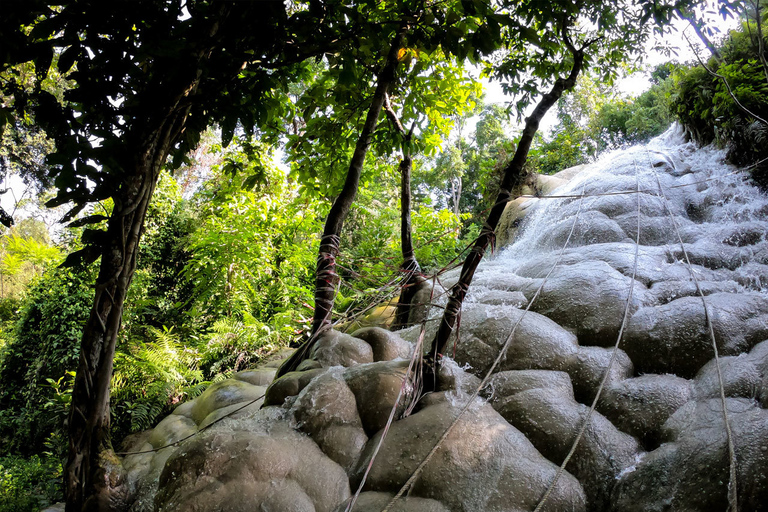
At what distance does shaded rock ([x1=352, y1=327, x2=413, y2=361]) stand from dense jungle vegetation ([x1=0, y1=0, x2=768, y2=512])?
1.07 ft

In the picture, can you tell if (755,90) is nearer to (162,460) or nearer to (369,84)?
(369,84)

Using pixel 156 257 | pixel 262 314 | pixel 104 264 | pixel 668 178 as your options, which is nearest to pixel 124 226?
pixel 104 264

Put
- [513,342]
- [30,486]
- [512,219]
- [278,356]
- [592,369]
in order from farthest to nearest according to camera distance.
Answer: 1. [512,219]
2. [278,356]
3. [30,486]
4. [513,342]
5. [592,369]

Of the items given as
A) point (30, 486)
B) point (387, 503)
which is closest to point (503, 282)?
point (387, 503)

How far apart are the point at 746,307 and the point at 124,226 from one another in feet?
12.4

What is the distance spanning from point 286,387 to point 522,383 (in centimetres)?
140

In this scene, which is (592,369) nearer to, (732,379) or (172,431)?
(732,379)

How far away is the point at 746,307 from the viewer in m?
2.72

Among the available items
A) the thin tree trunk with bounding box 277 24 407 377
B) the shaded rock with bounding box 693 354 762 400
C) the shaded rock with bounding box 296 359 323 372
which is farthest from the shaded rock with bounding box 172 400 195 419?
the shaded rock with bounding box 693 354 762 400

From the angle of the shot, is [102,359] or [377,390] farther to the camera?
[377,390]

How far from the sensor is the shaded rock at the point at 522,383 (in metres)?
2.35

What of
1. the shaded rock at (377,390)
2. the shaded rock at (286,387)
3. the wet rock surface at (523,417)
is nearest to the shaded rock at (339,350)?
the wet rock surface at (523,417)

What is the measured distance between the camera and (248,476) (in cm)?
174

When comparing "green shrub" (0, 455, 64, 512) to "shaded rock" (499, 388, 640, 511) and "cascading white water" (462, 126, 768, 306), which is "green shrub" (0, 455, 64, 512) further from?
"cascading white water" (462, 126, 768, 306)
